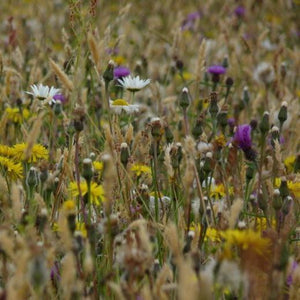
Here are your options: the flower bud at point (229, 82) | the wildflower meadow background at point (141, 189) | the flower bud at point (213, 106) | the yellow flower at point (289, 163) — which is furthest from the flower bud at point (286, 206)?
the flower bud at point (229, 82)

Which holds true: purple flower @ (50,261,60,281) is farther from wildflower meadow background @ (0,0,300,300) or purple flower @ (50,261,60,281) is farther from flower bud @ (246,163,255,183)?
flower bud @ (246,163,255,183)

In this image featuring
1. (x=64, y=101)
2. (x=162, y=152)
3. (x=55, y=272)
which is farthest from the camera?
(x=64, y=101)

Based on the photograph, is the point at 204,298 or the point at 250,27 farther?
the point at 250,27

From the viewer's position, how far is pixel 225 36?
117 inches

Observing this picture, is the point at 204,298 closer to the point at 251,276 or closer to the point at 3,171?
the point at 251,276

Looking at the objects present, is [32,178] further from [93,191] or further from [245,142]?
A: [245,142]

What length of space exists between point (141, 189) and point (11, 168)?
315mm

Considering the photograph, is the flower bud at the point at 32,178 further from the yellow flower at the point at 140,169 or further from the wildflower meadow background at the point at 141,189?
the yellow flower at the point at 140,169

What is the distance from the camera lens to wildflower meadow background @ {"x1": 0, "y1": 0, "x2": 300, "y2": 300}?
0.96m

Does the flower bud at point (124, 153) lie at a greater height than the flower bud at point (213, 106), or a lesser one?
lesser

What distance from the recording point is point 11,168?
5.23 feet

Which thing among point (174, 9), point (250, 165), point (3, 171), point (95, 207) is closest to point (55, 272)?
point (95, 207)

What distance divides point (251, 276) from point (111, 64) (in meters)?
0.92

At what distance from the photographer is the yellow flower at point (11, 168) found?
62.5 inches
